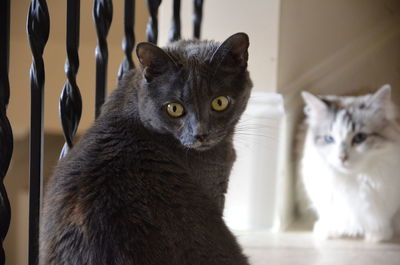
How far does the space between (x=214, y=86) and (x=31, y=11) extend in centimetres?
39

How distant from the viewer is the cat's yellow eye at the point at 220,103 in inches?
41.6

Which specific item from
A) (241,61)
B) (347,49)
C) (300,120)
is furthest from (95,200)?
(347,49)

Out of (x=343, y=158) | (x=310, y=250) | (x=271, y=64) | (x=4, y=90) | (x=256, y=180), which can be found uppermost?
(x=271, y=64)

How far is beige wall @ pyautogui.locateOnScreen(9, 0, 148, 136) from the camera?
2.80 metres

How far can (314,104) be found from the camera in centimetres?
205

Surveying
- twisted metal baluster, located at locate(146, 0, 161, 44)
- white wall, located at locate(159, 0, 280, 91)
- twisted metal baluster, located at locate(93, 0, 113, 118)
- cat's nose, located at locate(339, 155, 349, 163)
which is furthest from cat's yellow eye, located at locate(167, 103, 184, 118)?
cat's nose, located at locate(339, 155, 349, 163)

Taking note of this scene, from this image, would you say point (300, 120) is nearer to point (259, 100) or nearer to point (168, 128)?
point (259, 100)

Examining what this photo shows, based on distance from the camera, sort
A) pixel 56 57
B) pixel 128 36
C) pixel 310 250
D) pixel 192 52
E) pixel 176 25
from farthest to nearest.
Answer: pixel 56 57 → pixel 310 250 → pixel 176 25 → pixel 128 36 → pixel 192 52

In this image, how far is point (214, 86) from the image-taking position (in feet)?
3.43

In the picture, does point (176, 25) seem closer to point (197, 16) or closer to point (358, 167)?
point (197, 16)

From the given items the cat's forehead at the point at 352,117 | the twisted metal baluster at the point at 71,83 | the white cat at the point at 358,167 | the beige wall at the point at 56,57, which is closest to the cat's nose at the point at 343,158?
the white cat at the point at 358,167

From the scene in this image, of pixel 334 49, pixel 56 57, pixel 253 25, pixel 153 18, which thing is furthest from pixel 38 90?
pixel 56 57

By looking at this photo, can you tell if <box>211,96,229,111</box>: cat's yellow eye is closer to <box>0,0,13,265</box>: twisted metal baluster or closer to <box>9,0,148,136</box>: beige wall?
<box>0,0,13,265</box>: twisted metal baluster

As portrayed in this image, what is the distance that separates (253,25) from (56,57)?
1398mm
